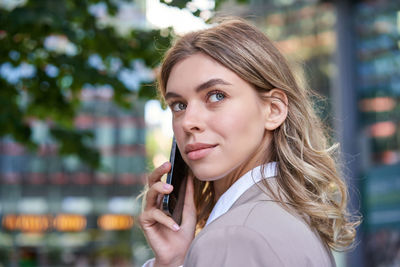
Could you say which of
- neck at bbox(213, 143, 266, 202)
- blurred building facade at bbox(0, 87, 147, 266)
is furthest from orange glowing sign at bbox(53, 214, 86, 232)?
neck at bbox(213, 143, 266, 202)

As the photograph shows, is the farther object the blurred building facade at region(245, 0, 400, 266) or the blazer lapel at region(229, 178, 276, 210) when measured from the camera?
the blurred building facade at region(245, 0, 400, 266)

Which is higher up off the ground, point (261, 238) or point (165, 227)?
point (261, 238)

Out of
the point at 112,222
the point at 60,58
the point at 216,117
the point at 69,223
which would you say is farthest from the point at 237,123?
the point at 69,223

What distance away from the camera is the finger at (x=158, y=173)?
197 cm

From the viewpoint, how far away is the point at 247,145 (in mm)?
1696

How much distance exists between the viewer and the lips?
1688 millimetres

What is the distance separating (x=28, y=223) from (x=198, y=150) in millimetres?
46048

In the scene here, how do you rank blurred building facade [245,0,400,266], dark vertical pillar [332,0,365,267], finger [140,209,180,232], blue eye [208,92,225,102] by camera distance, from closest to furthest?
blue eye [208,92,225,102] < finger [140,209,180,232] < blurred building facade [245,0,400,266] < dark vertical pillar [332,0,365,267]

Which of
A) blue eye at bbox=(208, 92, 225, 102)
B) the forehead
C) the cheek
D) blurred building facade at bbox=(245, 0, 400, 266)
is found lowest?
blurred building facade at bbox=(245, 0, 400, 266)

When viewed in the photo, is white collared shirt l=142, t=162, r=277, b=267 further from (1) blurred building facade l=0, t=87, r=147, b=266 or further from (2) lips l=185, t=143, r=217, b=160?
(1) blurred building facade l=0, t=87, r=147, b=266

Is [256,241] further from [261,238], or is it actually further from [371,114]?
[371,114]

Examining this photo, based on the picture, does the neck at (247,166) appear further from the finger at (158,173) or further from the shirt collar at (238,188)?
the finger at (158,173)

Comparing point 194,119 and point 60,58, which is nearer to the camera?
point 194,119

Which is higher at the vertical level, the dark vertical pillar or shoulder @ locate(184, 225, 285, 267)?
shoulder @ locate(184, 225, 285, 267)
